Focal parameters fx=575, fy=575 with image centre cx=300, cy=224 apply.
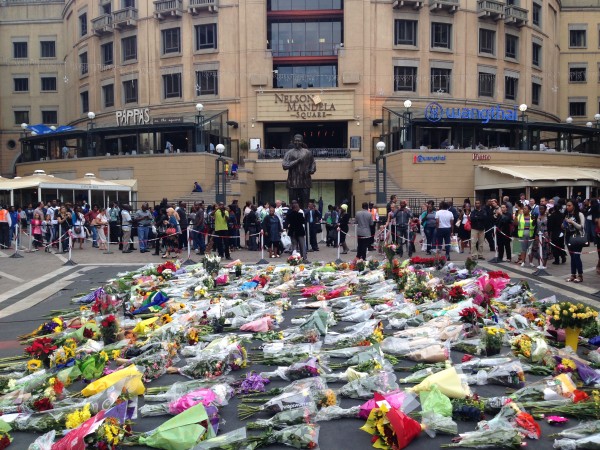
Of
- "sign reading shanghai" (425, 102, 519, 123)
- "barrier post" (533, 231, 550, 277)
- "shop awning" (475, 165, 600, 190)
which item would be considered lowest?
"barrier post" (533, 231, 550, 277)

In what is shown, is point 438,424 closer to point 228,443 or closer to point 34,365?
point 228,443

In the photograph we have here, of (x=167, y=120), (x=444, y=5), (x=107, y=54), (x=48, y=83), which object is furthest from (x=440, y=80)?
(x=48, y=83)

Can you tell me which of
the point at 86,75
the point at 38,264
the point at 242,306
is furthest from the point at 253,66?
the point at 242,306

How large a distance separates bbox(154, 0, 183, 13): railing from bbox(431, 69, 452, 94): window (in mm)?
20098

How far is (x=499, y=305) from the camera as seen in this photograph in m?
9.66

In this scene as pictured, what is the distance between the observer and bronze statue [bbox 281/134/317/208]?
18.2m

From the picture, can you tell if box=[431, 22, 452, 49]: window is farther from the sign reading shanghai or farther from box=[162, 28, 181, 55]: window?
box=[162, 28, 181, 55]: window

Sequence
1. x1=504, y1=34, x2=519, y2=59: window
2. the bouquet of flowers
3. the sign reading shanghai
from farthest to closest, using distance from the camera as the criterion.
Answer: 1. x1=504, y1=34, x2=519, y2=59: window
2. the sign reading shanghai
3. the bouquet of flowers

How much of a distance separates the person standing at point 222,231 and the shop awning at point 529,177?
19843 mm

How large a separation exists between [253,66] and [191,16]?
6600 mm

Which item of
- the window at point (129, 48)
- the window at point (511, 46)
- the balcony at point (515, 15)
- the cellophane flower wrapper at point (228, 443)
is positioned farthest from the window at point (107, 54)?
the cellophane flower wrapper at point (228, 443)

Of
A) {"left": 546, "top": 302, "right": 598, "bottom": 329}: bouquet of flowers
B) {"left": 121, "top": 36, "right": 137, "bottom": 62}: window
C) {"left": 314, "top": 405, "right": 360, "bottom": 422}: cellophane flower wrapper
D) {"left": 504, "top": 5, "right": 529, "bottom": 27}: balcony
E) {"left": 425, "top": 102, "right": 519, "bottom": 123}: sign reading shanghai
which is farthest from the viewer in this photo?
{"left": 121, "top": 36, "right": 137, "bottom": 62}: window

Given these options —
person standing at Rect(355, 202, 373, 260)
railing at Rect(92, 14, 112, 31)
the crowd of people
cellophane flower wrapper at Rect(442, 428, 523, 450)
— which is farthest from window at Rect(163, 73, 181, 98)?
cellophane flower wrapper at Rect(442, 428, 523, 450)

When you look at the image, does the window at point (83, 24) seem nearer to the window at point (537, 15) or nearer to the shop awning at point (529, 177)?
the shop awning at point (529, 177)
